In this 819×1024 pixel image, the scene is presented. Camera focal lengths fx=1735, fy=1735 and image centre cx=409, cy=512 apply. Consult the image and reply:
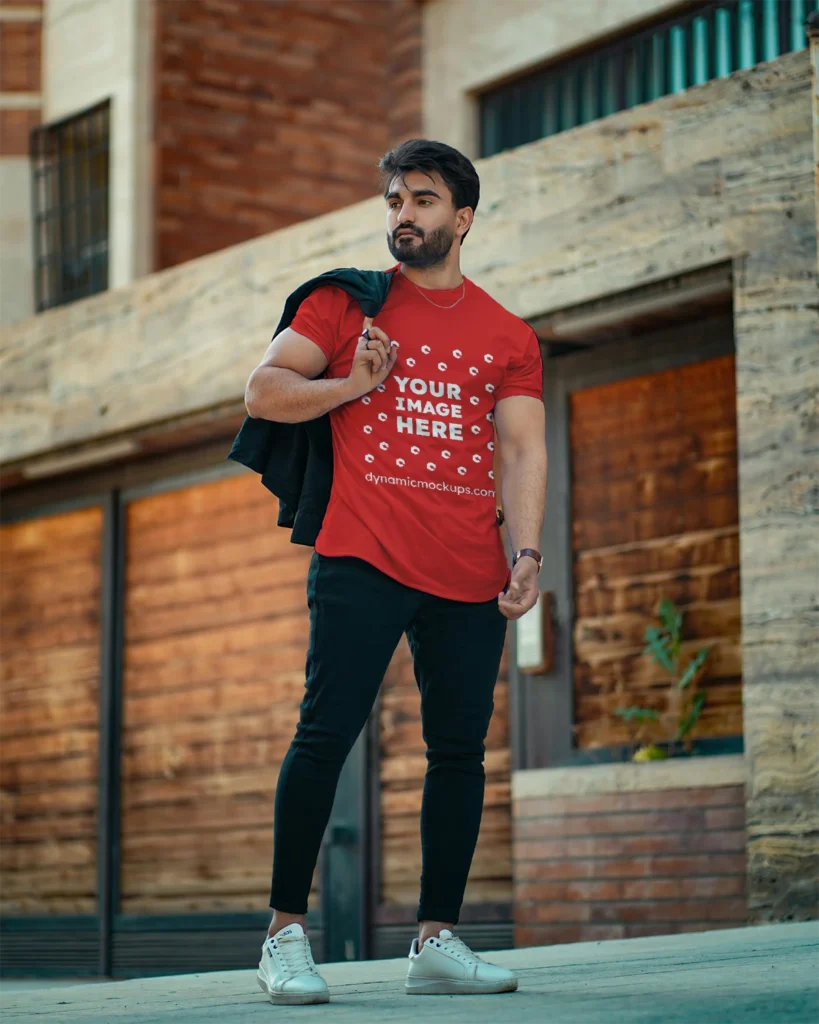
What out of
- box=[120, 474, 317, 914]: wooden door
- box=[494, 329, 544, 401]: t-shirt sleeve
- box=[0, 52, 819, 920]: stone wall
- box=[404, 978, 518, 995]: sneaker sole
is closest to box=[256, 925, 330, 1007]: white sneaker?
box=[404, 978, 518, 995]: sneaker sole

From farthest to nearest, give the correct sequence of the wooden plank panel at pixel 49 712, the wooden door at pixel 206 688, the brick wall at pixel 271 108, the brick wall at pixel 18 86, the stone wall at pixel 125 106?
1. the brick wall at pixel 18 86
2. the brick wall at pixel 271 108
3. the stone wall at pixel 125 106
4. the wooden plank panel at pixel 49 712
5. the wooden door at pixel 206 688

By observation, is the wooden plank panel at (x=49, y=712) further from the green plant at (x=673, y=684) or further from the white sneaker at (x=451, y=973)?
the white sneaker at (x=451, y=973)

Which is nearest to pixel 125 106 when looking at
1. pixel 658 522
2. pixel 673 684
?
pixel 658 522

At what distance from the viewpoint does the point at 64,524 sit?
10.4 m

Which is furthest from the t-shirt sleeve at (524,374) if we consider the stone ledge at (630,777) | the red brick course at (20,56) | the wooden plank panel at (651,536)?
the red brick course at (20,56)

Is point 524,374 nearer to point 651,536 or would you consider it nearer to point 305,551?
point 651,536

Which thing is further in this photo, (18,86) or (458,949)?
(18,86)

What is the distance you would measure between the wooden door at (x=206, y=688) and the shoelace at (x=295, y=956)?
5341 mm

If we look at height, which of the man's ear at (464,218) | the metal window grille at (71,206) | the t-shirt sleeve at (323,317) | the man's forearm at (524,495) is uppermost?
the metal window grille at (71,206)

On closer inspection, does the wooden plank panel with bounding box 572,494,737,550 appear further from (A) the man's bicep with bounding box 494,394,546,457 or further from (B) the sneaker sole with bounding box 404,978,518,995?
(B) the sneaker sole with bounding box 404,978,518,995

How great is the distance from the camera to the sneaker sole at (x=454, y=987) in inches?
142

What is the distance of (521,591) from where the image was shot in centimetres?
A: 382

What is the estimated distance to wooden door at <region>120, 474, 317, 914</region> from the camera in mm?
9164

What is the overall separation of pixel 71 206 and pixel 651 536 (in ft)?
17.4
